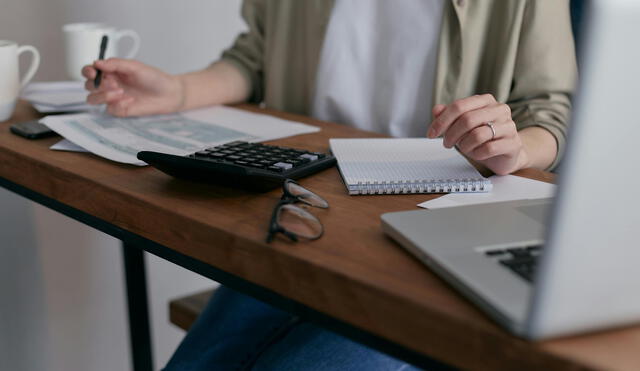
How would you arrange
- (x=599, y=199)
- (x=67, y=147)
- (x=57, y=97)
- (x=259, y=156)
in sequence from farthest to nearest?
(x=57, y=97)
(x=67, y=147)
(x=259, y=156)
(x=599, y=199)

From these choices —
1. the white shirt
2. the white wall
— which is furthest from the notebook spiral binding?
the white wall

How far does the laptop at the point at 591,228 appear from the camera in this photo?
0.32 meters

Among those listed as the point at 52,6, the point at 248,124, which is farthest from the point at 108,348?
the point at 248,124

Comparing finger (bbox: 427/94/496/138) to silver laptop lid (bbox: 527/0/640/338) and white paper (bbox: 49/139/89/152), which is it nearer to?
silver laptop lid (bbox: 527/0/640/338)

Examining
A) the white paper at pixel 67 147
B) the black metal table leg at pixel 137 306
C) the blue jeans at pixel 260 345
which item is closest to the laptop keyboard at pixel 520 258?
the blue jeans at pixel 260 345

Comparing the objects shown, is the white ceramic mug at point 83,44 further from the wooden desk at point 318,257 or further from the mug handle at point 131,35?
the wooden desk at point 318,257

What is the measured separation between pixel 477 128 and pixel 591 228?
0.32 m

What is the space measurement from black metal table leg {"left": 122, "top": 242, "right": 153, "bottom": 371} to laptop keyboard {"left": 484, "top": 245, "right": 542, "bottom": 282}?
873 mm

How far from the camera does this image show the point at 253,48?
4.16 ft

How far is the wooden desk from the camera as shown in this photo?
1.35ft

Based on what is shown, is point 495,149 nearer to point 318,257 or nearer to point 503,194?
point 503,194

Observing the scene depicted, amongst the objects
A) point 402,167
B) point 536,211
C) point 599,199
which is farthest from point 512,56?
point 599,199

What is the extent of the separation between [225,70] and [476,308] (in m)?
0.83

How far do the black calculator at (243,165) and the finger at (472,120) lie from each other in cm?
15
